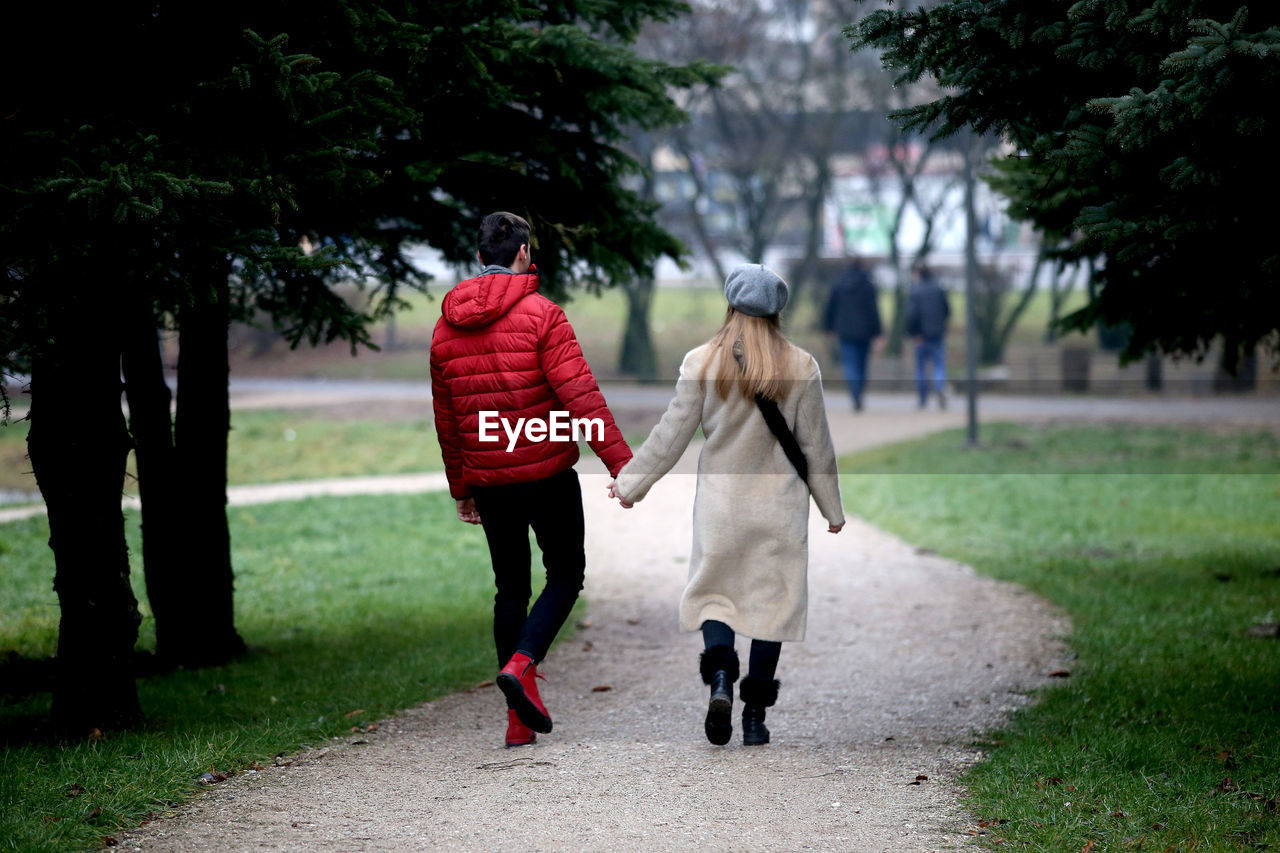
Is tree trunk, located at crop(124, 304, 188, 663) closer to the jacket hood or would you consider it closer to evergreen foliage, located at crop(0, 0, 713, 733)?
evergreen foliage, located at crop(0, 0, 713, 733)

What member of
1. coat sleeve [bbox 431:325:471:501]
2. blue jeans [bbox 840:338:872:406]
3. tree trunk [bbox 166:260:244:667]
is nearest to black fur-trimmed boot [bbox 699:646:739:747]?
coat sleeve [bbox 431:325:471:501]

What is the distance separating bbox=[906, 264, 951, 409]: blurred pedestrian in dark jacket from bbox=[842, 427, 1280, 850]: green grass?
211 cm

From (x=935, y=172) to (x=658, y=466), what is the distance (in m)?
24.8

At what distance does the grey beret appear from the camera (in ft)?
16.9

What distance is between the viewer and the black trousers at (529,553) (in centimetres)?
517

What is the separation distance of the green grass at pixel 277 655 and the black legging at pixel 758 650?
1.23 m

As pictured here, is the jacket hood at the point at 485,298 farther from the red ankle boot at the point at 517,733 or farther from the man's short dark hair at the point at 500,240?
the red ankle boot at the point at 517,733

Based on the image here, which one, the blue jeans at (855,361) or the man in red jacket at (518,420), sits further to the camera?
the blue jeans at (855,361)

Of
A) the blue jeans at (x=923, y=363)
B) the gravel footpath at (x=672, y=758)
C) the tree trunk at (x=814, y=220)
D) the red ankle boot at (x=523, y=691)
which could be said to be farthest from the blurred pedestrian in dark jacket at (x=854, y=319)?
the red ankle boot at (x=523, y=691)

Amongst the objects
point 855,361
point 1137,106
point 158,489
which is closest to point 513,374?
point 1137,106

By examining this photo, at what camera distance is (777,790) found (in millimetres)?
4805

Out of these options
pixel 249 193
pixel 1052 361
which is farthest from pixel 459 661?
pixel 1052 361

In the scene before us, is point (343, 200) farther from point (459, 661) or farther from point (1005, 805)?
point (1005, 805)

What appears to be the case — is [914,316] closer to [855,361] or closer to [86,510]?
[855,361]
